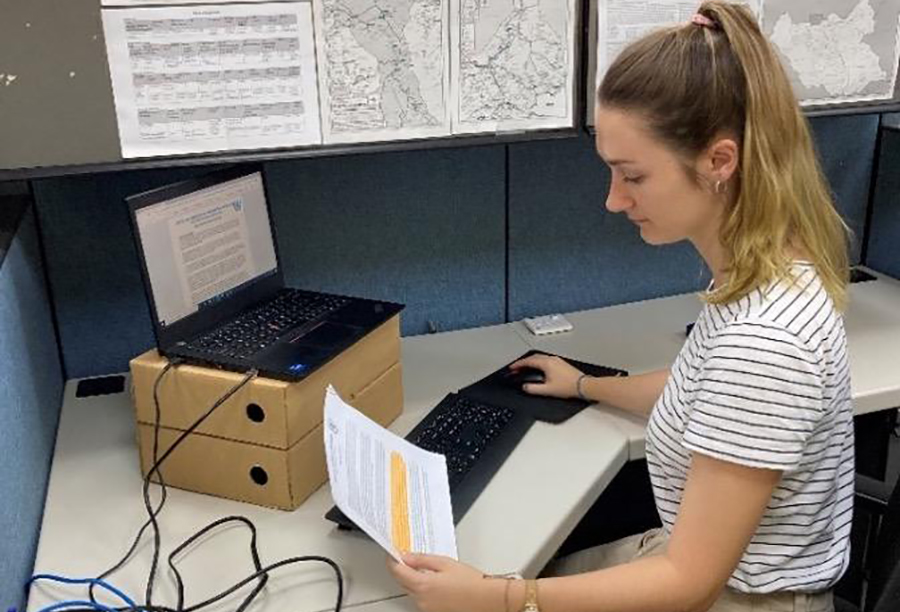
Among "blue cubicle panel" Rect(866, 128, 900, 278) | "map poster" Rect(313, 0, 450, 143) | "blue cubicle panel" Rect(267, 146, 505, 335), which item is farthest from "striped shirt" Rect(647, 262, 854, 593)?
"blue cubicle panel" Rect(866, 128, 900, 278)

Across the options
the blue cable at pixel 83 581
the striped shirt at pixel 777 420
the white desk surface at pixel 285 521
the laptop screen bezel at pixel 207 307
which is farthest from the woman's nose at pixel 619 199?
the blue cable at pixel 83 581

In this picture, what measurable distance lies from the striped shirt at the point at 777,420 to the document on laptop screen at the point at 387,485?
0.87 ft

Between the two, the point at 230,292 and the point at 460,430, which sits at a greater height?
the point at 230,292

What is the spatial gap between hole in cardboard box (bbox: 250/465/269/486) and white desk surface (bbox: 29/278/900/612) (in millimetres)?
35

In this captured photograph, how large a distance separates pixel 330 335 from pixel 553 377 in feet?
1.22

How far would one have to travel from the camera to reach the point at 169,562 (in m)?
1.04

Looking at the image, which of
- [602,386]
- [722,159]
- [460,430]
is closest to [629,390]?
[602,386]

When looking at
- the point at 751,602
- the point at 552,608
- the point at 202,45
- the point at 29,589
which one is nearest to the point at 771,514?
the point at 751,602

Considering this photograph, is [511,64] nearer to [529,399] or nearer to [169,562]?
[529,399]

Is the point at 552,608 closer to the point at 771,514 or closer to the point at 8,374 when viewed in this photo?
the point at 771,514

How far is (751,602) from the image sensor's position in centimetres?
105

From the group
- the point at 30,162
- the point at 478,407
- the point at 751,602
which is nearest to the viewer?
the point at 751,602

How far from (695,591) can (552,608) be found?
0.15 m

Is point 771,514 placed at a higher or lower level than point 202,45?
lower
